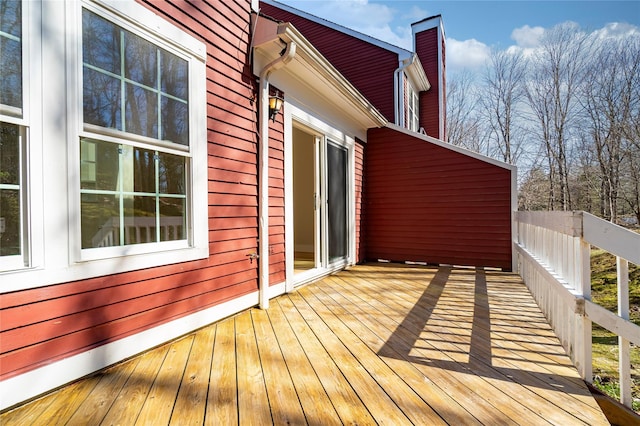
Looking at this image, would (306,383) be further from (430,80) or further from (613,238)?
(430,80)

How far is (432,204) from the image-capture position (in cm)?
568

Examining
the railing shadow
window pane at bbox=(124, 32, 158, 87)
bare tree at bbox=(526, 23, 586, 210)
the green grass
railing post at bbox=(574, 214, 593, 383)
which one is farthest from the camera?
bare tree at bbox=(526, 23, 586, 210)

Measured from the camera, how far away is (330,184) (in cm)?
476

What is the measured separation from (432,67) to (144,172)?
9161 mm

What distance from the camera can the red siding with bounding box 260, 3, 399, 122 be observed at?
294 inches

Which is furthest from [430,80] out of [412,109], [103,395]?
[103,395]

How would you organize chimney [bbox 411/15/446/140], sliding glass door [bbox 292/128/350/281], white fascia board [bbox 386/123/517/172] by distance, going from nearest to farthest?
sliding glass door [bbox 292/128/350/281], white fascia board [bbox 386/123/517/172], chimney [bbox 411/15/446/140]

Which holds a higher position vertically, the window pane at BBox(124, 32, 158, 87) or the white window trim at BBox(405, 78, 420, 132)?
the white window trim at BBox(405, 78, 420, 132)

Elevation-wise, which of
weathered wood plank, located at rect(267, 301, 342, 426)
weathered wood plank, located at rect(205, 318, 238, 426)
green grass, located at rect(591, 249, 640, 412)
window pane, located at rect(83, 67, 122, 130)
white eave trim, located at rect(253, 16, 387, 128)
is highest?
white eave trim, located at rect(253, 16, 387, 128)

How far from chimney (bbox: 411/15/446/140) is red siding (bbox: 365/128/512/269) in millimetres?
4104

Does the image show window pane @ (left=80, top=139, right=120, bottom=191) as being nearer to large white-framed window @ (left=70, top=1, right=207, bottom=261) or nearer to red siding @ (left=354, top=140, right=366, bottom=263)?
large white-framed window @ (left=70, top=1, right=207, bottom=261)

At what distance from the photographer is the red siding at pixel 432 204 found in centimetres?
519

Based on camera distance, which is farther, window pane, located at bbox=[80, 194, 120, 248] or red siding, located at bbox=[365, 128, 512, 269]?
red siding, located at bbox=[365, 128, 512, 269]

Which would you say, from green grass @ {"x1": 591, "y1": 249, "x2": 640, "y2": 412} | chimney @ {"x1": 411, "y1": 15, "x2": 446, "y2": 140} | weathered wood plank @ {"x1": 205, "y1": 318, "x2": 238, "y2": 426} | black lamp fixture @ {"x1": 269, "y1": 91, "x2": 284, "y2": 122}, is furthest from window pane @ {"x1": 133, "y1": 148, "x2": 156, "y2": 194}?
chimney @ {"x1": 411, "y1": 15, "x2": 446, "y2": 140}
